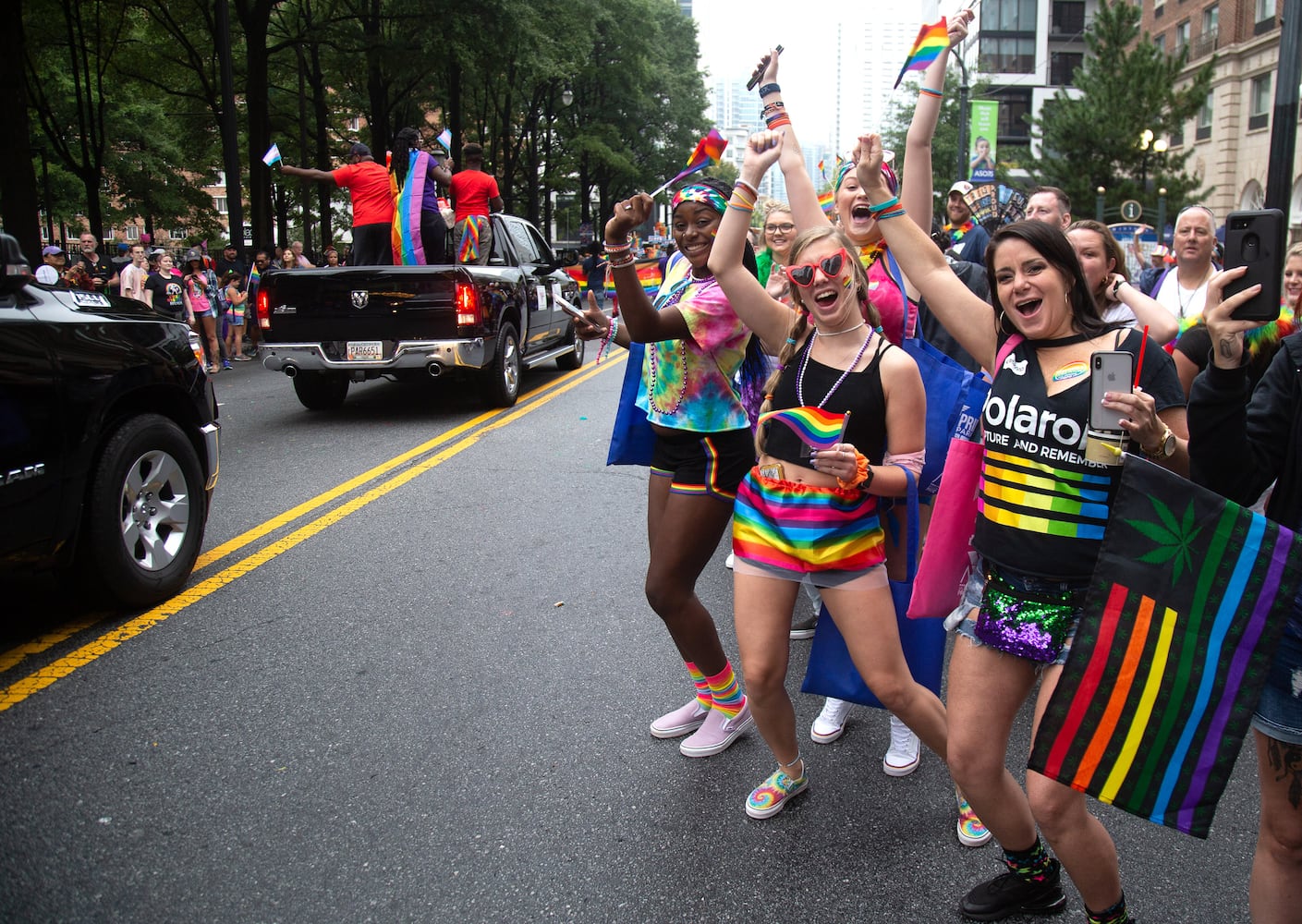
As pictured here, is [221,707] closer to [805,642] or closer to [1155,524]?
[805,642]

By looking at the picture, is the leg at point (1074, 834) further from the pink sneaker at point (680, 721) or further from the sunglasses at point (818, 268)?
the pink sneaker at point (680, 721)

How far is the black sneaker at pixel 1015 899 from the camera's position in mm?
2598

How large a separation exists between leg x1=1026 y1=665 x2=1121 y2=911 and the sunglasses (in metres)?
1.20

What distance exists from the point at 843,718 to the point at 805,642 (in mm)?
967

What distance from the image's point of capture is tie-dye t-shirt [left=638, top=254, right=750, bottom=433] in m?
3.45

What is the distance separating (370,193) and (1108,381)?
10072 mm

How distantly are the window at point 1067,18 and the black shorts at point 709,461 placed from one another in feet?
243

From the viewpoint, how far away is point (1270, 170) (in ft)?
28.6

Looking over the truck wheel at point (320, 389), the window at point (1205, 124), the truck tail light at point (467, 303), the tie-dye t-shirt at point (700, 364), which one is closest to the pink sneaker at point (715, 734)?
the tie-dye t-shirt at point (700, 364)

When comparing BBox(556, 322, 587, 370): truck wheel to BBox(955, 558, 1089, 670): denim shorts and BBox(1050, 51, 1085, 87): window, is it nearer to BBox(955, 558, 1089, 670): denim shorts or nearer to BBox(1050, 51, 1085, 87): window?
BBox(955, 558, 1089, 670): denim shorts

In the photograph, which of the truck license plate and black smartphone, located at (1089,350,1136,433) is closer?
black smartphone, located at (1089,350,1136,433)

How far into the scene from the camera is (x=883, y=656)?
2.81 meters

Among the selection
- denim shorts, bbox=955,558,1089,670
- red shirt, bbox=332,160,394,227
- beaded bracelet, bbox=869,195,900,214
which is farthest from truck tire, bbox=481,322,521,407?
denim shorts, bbox=955,558,1089,670

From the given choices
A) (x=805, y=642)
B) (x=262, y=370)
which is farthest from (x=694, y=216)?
(x=262, y=370)
